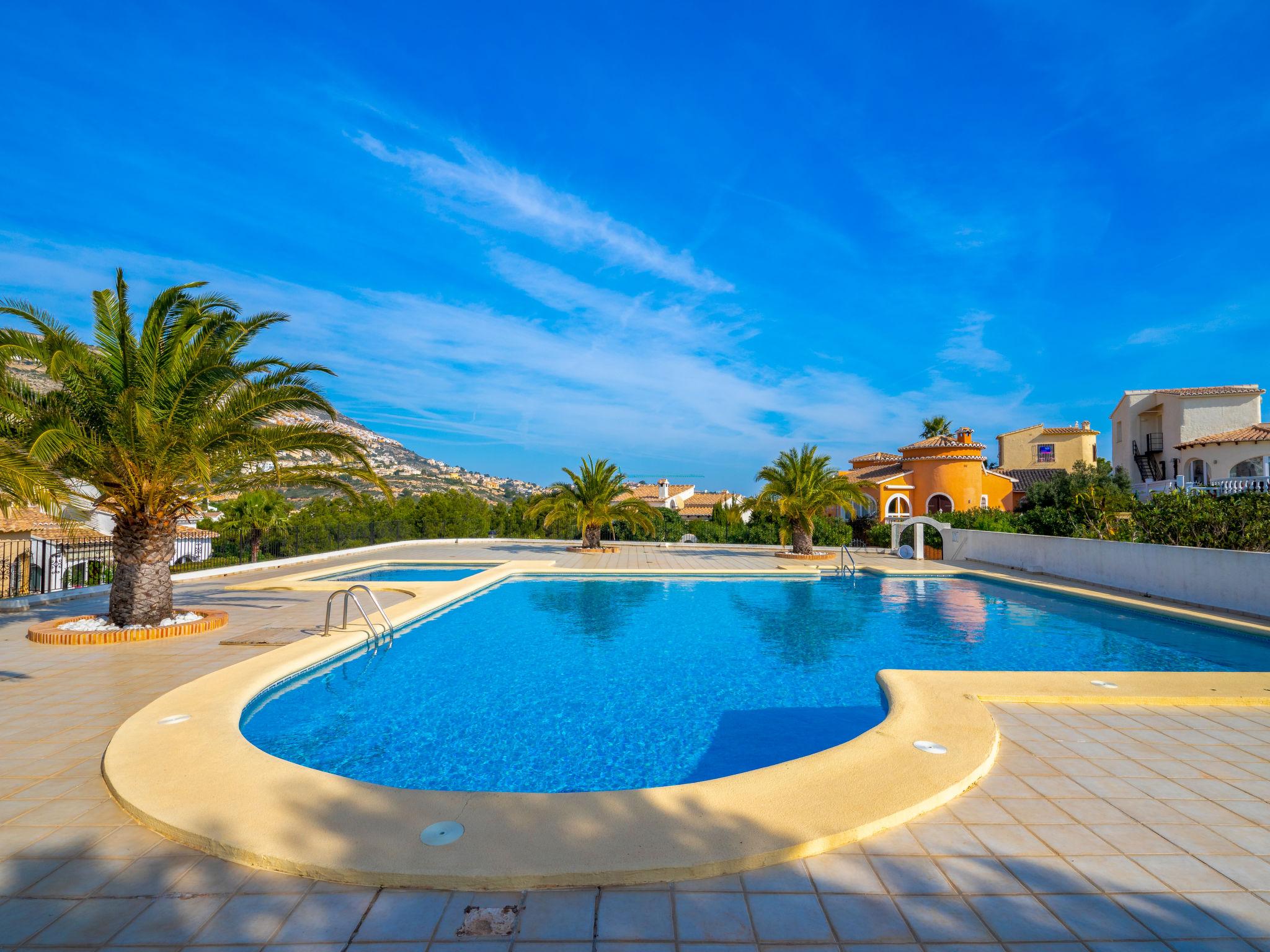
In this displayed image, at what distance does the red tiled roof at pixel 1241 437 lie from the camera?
2398 cm

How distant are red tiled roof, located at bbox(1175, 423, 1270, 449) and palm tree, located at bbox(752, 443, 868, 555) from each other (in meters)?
15.8

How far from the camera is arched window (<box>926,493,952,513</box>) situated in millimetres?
31781

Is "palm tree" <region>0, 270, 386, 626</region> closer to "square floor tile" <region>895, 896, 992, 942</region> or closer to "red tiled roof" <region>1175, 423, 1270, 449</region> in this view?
"square floor tile" <region>895, 896, 992, 942</region>

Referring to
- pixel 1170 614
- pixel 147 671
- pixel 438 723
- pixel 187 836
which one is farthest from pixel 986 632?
pixel 147 671

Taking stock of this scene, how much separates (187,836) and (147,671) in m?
4.40

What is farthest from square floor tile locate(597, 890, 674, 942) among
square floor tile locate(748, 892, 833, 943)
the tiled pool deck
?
square floor tile locate(748, 892, 833, 943)

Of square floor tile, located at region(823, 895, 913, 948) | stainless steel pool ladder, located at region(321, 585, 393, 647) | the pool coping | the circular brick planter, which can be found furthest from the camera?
stainless steel pool ladder, located at region(321, 585, 393, 647)

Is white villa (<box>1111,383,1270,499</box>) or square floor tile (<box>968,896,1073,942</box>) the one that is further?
white villa (<box>1111,383,1270,499</box>)

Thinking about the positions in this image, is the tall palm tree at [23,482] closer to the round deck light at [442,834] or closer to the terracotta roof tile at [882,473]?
the round deck light at [442,834]

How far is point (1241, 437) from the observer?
24594mm

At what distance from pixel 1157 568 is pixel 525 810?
1316 cm

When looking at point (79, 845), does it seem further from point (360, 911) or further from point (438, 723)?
point (438, 723)

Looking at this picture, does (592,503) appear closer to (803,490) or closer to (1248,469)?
(803,490)

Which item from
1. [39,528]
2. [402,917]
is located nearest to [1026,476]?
[402,917]
